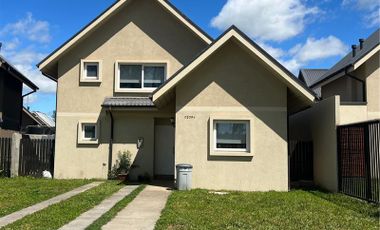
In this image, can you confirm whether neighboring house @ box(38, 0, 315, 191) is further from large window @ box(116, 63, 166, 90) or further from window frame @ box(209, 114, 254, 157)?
window frame @ box(209, 114, 254, 157)

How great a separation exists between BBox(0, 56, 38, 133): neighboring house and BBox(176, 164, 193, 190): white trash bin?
11541mm

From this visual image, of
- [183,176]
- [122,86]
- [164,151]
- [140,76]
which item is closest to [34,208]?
[183,176]

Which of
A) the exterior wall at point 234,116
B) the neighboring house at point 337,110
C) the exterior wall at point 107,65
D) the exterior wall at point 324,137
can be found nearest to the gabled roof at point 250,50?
the exterior wall at point 234,116

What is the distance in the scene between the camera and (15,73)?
22750 mm

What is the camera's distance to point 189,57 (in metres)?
17.9

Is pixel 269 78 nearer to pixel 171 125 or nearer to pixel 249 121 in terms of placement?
pixel 249 121

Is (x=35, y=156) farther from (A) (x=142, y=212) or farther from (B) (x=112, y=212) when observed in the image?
(A) (x=142, y=212)

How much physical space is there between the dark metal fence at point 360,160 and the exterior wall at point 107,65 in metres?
7.44

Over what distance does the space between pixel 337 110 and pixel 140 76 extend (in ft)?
27.3

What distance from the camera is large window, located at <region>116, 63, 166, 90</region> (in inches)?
708

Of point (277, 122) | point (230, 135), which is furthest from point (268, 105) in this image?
point (230, 135)

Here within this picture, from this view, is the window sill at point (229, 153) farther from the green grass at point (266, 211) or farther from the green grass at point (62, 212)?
the green grass at point (62, 212)

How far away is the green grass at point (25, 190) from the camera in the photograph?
10.6 meters

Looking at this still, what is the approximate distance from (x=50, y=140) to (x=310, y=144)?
34.4 ft
